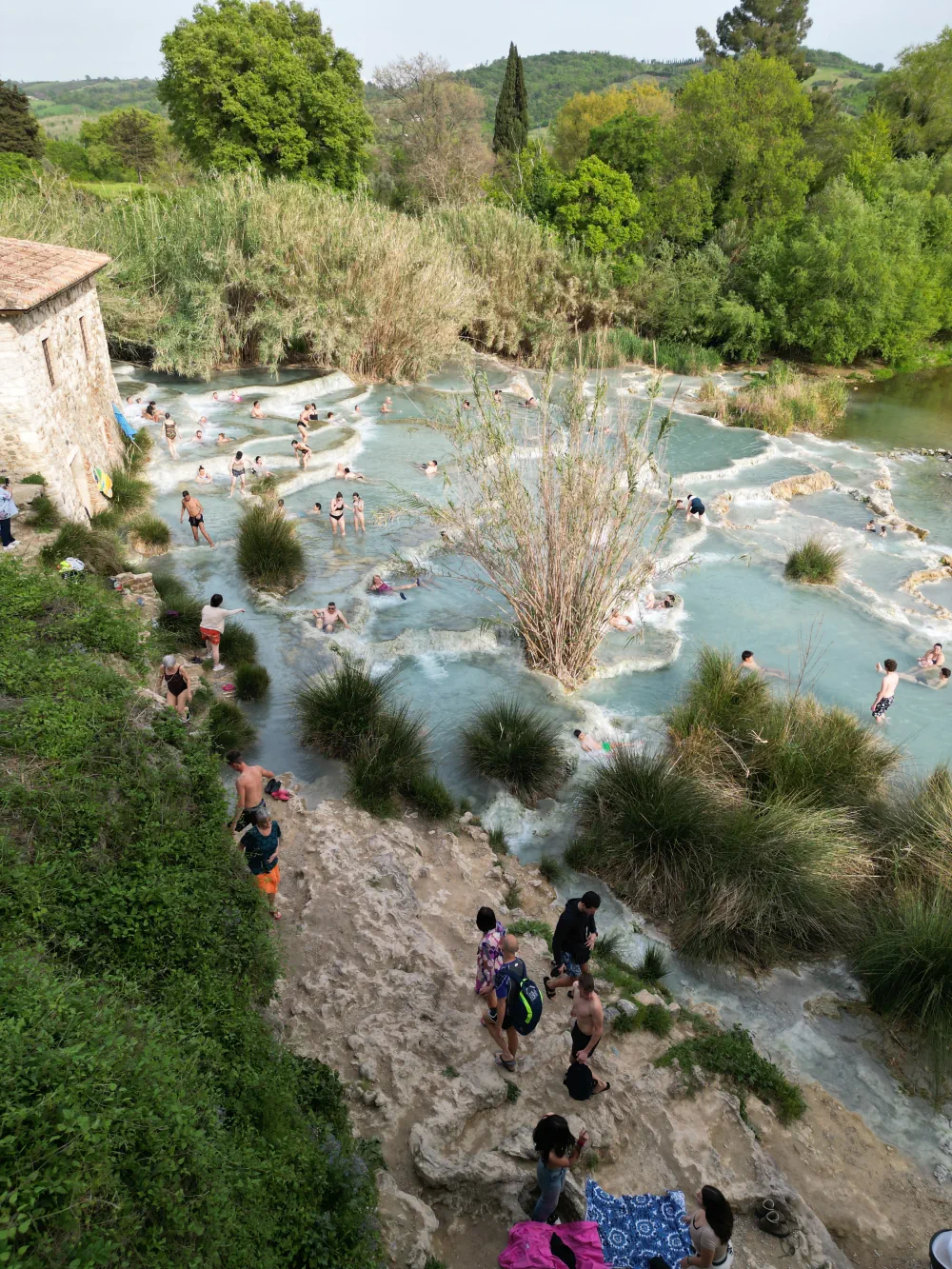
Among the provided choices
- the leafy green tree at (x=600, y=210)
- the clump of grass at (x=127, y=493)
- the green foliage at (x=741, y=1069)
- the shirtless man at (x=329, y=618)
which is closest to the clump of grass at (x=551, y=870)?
the green foliage at (x=741, y=1069)

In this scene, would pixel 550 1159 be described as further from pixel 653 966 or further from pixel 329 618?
pixel 329 618

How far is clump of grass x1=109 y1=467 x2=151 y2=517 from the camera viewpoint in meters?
15.7

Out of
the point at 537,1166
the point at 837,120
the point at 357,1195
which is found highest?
the point at 837,120

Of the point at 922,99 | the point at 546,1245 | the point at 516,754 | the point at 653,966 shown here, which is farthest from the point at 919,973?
the point at 922,99

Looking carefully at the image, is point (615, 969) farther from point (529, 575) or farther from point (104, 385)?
point (104, 385)

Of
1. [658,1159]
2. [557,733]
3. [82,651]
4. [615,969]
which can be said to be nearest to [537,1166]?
[658,1159]

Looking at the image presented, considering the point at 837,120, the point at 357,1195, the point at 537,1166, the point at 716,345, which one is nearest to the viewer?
the point at 357,1195

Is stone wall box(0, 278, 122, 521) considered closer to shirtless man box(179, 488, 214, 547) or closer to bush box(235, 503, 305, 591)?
shirtless man box(179, 488, 214, 547)

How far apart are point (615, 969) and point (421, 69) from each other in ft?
199

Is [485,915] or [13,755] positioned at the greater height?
[13,755]

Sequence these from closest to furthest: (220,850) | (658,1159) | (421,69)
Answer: (658,1159) → (220,850) → (421,69)

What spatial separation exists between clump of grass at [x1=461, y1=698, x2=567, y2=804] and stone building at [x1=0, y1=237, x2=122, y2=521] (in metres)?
7.92

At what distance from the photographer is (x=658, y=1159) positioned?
17.2 ft

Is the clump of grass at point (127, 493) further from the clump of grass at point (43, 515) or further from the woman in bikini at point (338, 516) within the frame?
the woman in bikini at point (338, 516)
